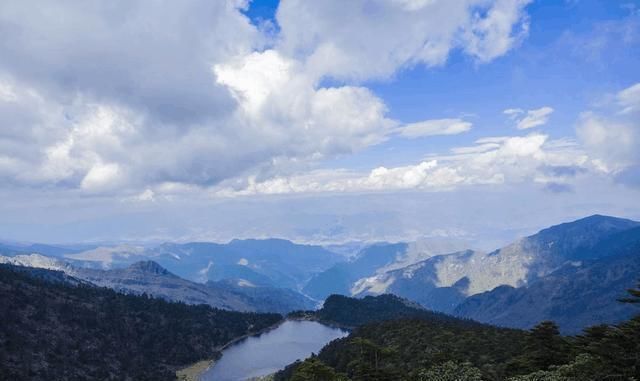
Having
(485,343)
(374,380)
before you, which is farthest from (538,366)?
(485,343)

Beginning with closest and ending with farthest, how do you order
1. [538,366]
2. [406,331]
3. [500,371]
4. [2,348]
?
[538,366] < [500,371] < [406,331] < [2,348]

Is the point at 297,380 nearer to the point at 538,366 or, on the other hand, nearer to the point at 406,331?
the point at 538,366

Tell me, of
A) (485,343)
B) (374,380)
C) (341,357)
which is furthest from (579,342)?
(341,357)

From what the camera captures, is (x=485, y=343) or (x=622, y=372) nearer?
(x=622, y=372)

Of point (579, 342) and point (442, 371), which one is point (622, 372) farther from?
point (442, 371)

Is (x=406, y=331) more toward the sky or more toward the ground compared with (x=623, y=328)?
more toward the ground

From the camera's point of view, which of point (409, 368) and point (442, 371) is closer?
point (442, 371)

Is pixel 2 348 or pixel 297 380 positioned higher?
pixel 297 380

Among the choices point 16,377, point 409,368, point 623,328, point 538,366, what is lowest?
point 16,377

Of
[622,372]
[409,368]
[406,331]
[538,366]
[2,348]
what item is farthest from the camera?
[2,348]
